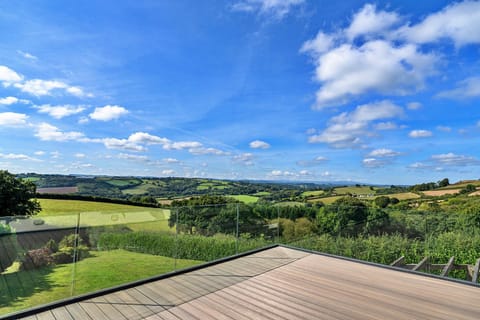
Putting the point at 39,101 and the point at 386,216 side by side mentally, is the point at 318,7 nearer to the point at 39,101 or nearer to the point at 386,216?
the point at 386,216

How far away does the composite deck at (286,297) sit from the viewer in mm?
2752

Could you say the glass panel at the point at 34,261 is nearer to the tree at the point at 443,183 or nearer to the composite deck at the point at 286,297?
the composite deck at the point at 286,297

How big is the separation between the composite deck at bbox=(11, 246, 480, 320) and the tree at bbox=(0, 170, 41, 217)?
10.9 m

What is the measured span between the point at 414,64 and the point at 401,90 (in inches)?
242

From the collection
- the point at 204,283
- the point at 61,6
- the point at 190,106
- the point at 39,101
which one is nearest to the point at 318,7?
the point at 61,6

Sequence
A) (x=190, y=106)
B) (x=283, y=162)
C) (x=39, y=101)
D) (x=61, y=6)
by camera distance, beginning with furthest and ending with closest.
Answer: (x=283, y=162)
(x=39, y=101)
(x=190, y=106)
(x=61, y=6)

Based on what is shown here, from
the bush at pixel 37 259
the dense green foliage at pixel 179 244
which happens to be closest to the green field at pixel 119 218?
the dense green foliage at pixel 179 244

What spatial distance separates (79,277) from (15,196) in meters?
10.8

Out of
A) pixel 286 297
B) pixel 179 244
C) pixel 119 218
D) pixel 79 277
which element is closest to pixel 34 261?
pixel 79 277

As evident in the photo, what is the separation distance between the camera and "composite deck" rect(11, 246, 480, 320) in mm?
2752

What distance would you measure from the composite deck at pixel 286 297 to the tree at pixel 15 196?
1087 centimetres

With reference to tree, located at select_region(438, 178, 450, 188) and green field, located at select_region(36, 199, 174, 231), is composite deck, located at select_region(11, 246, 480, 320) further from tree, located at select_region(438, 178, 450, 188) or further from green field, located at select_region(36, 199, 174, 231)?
tree, located at select_region(438, 178, 450, 188)

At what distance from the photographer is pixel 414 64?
9.65 meters

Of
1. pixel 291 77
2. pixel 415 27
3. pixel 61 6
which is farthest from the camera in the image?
pixel 291 77
